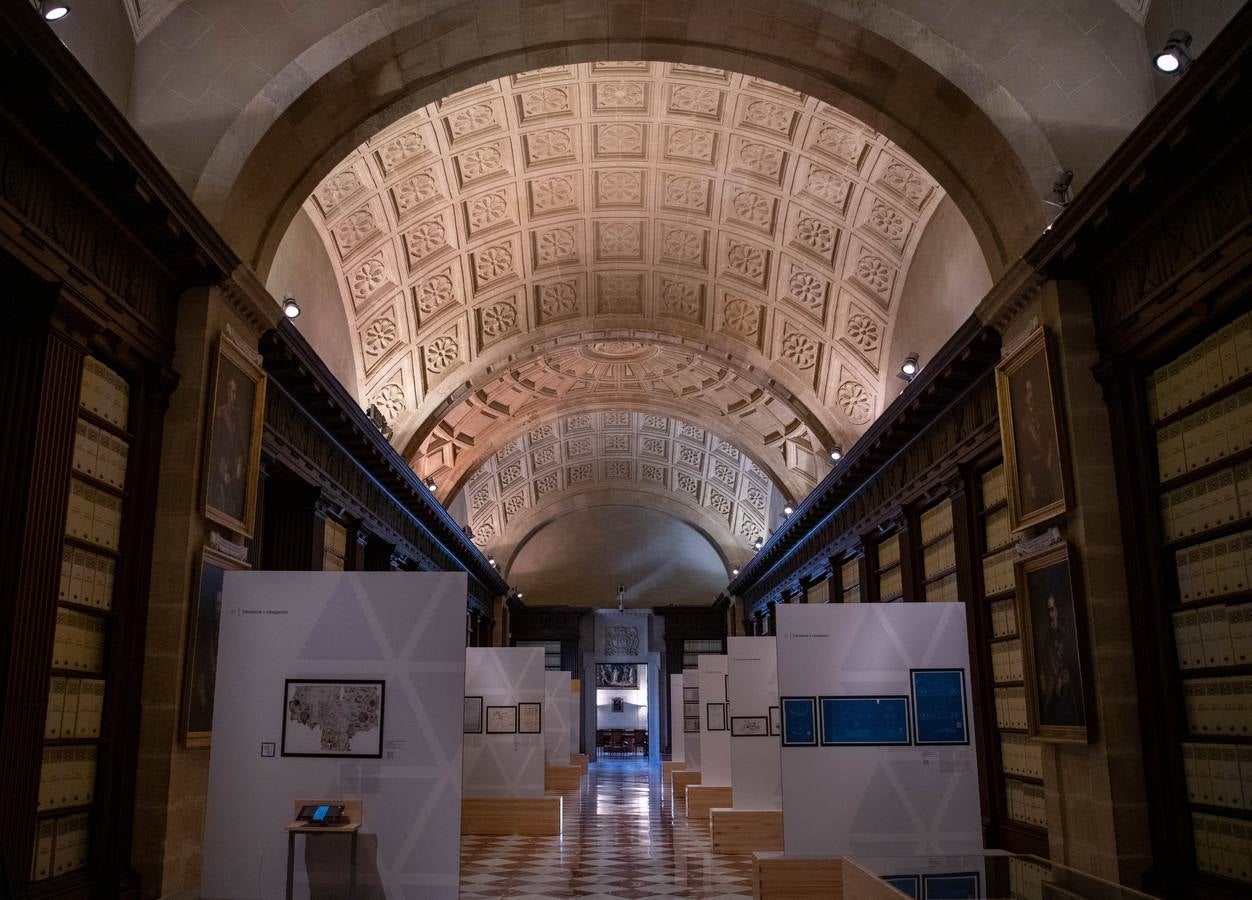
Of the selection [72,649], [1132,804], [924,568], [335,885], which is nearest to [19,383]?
[72,649]

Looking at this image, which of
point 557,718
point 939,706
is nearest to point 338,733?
point 939,706

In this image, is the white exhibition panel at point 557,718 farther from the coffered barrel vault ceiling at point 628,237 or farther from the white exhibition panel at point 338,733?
the white exhibition panel at point 338,733

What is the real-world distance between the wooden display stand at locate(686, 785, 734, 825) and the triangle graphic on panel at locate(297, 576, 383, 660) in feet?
34.1

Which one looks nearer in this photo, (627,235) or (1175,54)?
(1175,54)

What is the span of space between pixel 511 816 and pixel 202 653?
8.20 metres

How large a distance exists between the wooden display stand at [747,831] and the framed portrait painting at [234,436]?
23.2 ft

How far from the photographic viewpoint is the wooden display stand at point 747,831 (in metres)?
12.7

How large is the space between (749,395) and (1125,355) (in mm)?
15055

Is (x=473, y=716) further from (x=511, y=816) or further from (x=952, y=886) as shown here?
(x=952, y=886)

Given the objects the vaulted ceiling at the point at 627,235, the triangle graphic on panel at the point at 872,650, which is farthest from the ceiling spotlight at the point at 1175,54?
the vaulted ceiling at the point at 627,235

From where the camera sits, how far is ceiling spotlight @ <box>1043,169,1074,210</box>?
8.63 metres

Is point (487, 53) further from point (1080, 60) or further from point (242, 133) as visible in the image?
point (1080, 60)

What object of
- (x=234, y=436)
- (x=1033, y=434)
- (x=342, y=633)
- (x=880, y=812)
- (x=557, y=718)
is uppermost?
(x=234, y=436)

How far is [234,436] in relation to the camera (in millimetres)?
9008
